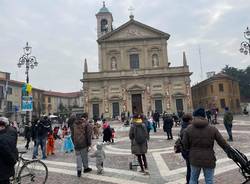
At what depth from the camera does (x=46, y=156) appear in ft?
40.5

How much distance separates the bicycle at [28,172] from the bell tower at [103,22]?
170 feet

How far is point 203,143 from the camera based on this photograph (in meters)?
4.78

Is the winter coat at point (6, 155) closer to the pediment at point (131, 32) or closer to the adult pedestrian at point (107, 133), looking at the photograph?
the adult pedestrian at point (107, 133)

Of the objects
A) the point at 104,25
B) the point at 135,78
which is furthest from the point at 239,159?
the point at 104,25

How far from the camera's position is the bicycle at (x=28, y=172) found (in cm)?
646

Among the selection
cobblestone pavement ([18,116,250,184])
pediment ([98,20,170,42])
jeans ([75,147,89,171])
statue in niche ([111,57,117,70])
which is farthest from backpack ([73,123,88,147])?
pediment ([98,20,170,42])

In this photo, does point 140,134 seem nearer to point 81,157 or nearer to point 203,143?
point 81,157

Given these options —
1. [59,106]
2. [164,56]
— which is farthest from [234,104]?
[59,106]

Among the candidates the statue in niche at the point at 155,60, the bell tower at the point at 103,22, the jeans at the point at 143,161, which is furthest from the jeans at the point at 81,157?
the bell tower at the point at 103,22

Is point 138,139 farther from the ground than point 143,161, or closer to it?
farther from the ground

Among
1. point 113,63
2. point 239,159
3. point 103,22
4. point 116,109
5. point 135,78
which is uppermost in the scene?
point 103,22

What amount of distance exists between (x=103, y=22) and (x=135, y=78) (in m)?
18.6

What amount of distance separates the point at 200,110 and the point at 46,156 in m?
9.13

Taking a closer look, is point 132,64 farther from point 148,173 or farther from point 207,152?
point 207,152
